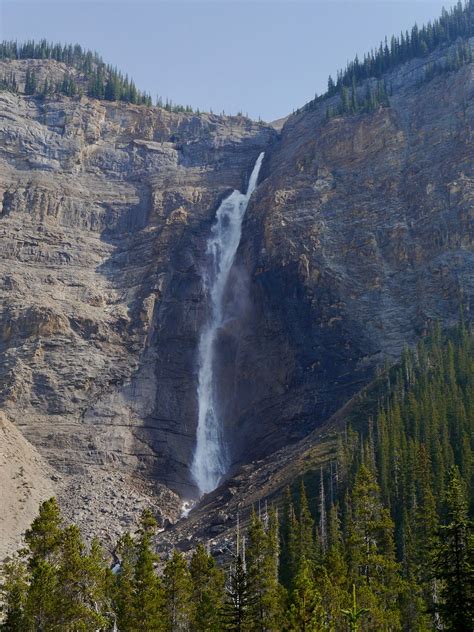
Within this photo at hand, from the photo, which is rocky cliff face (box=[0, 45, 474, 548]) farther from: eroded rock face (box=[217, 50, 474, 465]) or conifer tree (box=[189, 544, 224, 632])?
conifer tree (box=[189, 544, 224, 632])

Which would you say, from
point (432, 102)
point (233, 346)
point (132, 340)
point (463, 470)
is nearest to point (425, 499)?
point (463, 470)

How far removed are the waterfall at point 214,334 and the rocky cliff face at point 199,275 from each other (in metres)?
1.43

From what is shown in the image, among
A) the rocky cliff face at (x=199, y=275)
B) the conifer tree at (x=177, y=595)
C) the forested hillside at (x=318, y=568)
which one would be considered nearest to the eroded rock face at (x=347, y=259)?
the rocky cliff face at (x=199, y=275)

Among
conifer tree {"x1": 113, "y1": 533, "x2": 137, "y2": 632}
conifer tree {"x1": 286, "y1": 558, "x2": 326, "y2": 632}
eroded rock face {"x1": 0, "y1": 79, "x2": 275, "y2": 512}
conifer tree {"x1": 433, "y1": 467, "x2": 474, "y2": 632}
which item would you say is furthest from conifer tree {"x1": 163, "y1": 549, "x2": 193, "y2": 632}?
eroded rock face {"x1": 0, "y1": 79, "x2": 275, "y2": 512}

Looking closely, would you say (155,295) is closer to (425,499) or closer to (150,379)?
(150,379)

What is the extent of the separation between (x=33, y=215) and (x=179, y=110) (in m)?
45.0

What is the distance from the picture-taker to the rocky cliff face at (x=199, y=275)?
287 feet

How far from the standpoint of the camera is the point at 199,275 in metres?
108

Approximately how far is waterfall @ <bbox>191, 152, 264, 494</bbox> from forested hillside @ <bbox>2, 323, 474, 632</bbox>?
23.0 m

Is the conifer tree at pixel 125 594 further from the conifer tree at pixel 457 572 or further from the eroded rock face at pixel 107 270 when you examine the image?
the eroded rock face at pixel 107 270

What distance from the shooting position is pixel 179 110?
470ft

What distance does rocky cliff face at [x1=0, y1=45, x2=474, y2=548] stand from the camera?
87.4 metres

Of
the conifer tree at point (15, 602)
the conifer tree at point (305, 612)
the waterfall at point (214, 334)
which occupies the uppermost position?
the waterfall at point (214, 334)

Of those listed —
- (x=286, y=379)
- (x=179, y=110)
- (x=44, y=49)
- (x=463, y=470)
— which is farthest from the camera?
(x=44, y=49)
